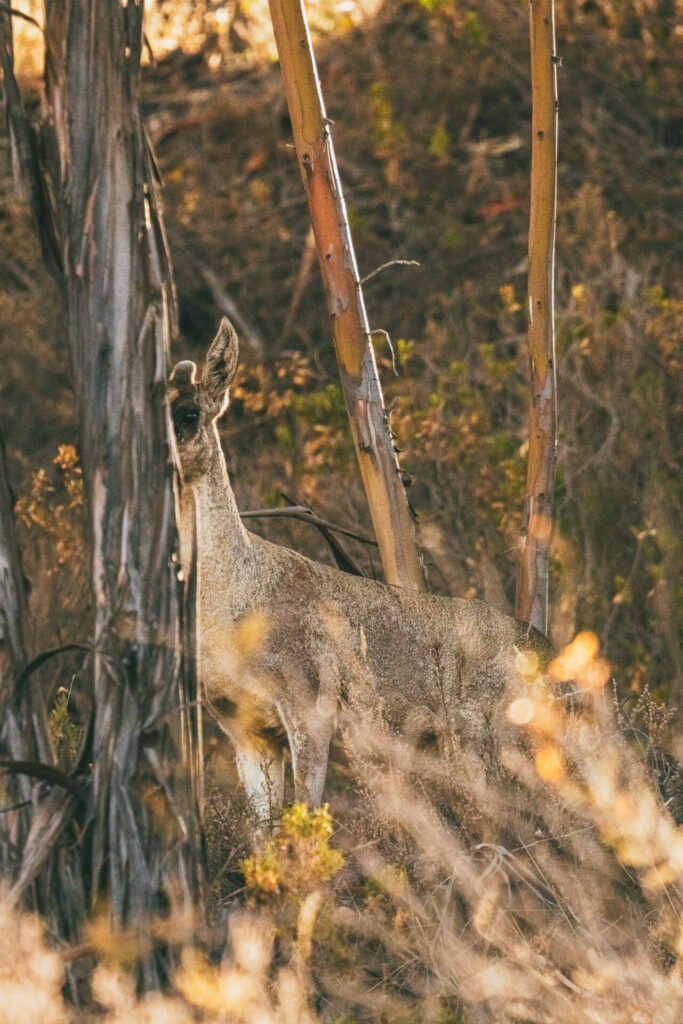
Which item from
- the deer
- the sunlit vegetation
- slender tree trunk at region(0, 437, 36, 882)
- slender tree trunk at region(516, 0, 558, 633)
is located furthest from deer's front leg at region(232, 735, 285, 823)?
slender tree trunk at region(516, 0, 558, 633)

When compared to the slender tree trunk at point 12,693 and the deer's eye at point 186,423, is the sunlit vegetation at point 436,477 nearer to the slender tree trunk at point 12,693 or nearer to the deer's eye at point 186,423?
the slender tree trunk at point 12,693

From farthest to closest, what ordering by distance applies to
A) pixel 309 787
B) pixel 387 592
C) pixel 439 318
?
pixel 439 318, pixel 387 592, pixel 309 787

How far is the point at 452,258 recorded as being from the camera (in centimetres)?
1264

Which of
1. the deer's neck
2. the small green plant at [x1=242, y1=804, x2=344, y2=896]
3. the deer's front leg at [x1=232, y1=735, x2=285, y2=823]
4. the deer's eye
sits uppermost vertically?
the deer's eye

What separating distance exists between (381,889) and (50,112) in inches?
116

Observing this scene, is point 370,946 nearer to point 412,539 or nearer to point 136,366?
point 412,539

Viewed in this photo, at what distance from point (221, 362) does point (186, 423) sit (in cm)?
32

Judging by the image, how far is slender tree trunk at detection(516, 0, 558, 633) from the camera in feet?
20.8

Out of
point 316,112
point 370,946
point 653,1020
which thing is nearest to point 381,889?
point 370,946

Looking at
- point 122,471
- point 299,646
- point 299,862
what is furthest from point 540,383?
point 122,471

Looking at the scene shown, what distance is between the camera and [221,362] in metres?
5.09

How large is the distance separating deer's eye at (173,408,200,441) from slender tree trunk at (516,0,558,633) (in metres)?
2.17

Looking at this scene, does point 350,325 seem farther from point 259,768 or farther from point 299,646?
point 259,768

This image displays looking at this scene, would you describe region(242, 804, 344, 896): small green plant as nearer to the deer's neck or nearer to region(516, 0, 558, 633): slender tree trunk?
the deer's neck
